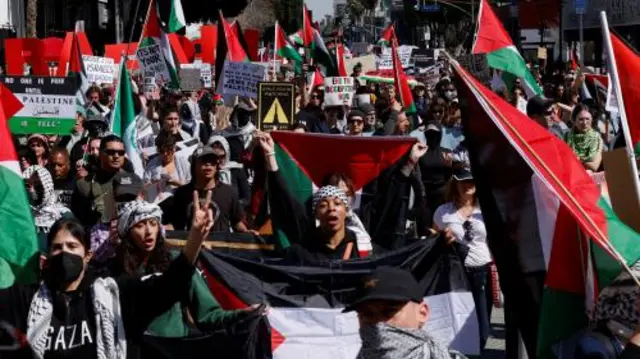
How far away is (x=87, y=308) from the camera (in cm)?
500

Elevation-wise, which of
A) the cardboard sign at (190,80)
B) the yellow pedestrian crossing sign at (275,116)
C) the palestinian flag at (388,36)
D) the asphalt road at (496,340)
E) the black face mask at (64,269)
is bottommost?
the asphalt road at (496,340)

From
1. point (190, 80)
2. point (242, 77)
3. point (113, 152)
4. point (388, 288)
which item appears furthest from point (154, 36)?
point (388, 288)

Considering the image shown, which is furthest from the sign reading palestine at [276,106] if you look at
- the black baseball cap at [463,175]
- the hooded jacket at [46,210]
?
the hooded jacket at [46,210]

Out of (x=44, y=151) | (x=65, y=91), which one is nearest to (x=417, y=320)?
(x=44, y=151)

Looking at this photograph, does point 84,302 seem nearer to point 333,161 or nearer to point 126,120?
point 333,161

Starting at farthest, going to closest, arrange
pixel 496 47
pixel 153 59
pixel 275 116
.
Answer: pixel 153 59 < pixel 496 47 < pixel 275 116

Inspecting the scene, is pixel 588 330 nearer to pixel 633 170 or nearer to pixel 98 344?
pixel 633 170

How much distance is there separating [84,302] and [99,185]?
14.6 feet

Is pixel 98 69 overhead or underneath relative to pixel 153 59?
underneath

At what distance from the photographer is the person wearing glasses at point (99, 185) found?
923cm

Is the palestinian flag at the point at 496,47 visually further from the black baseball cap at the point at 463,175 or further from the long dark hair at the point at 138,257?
the long dark hair at the point at 138,257

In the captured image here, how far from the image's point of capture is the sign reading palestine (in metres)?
11.6

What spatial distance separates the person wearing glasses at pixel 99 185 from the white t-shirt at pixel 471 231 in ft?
7.13

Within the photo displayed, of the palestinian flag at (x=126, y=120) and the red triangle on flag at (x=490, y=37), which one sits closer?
the palestinian flag at (x=126, y=120)
